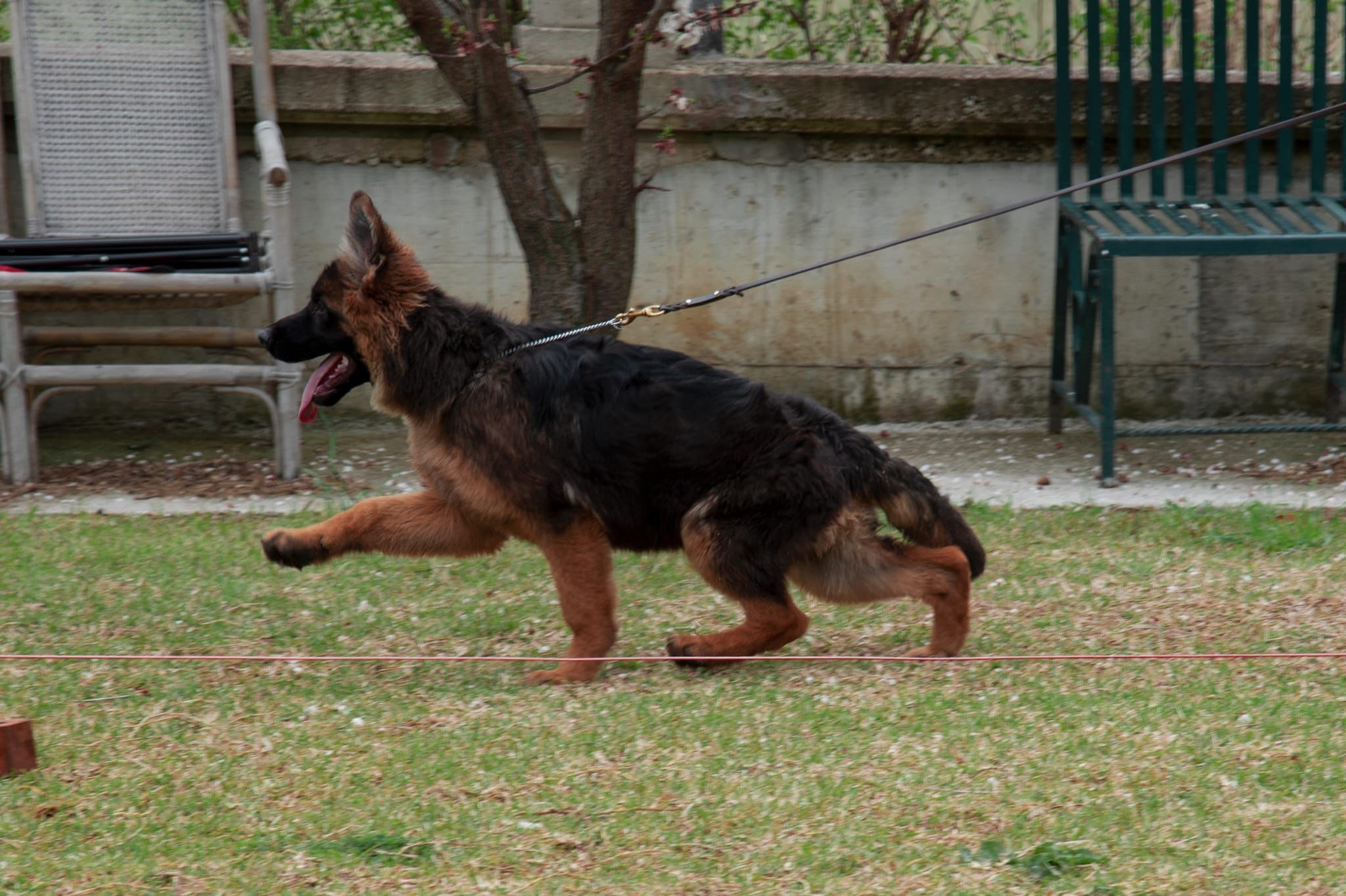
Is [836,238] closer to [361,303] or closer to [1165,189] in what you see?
[1165,189]

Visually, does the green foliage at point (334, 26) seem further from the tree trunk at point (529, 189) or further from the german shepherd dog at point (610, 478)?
the german shepherd dog at point (610, 478)

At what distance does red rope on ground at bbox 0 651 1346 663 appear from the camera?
4.72 metres

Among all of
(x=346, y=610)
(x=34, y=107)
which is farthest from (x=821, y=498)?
(x=34, y=107)

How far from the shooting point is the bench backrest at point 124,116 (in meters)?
7.76

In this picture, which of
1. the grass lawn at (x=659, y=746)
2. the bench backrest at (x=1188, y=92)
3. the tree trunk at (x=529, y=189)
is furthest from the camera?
the bench backrest at (x=1188, y=92)

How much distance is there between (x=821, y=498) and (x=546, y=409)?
95cm

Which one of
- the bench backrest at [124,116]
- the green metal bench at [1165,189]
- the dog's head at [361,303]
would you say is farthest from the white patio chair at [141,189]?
the green metal bench at [1165,189]

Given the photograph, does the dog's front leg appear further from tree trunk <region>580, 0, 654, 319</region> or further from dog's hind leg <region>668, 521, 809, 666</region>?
tree trunk <region>580, 0, 654, 319</region>

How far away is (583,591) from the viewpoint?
15.8 ft

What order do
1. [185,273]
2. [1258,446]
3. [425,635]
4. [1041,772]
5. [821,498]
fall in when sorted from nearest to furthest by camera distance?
[1041,772]
[821,498]
[425,635]
[185,273]
[1258,446]

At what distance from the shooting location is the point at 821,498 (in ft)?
15.5

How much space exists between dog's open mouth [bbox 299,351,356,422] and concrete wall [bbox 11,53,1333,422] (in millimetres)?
3486

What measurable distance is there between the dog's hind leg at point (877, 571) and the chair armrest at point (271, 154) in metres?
3.77

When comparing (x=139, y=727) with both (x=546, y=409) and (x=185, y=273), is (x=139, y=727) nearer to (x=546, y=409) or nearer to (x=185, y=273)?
(x=546, y=409)
